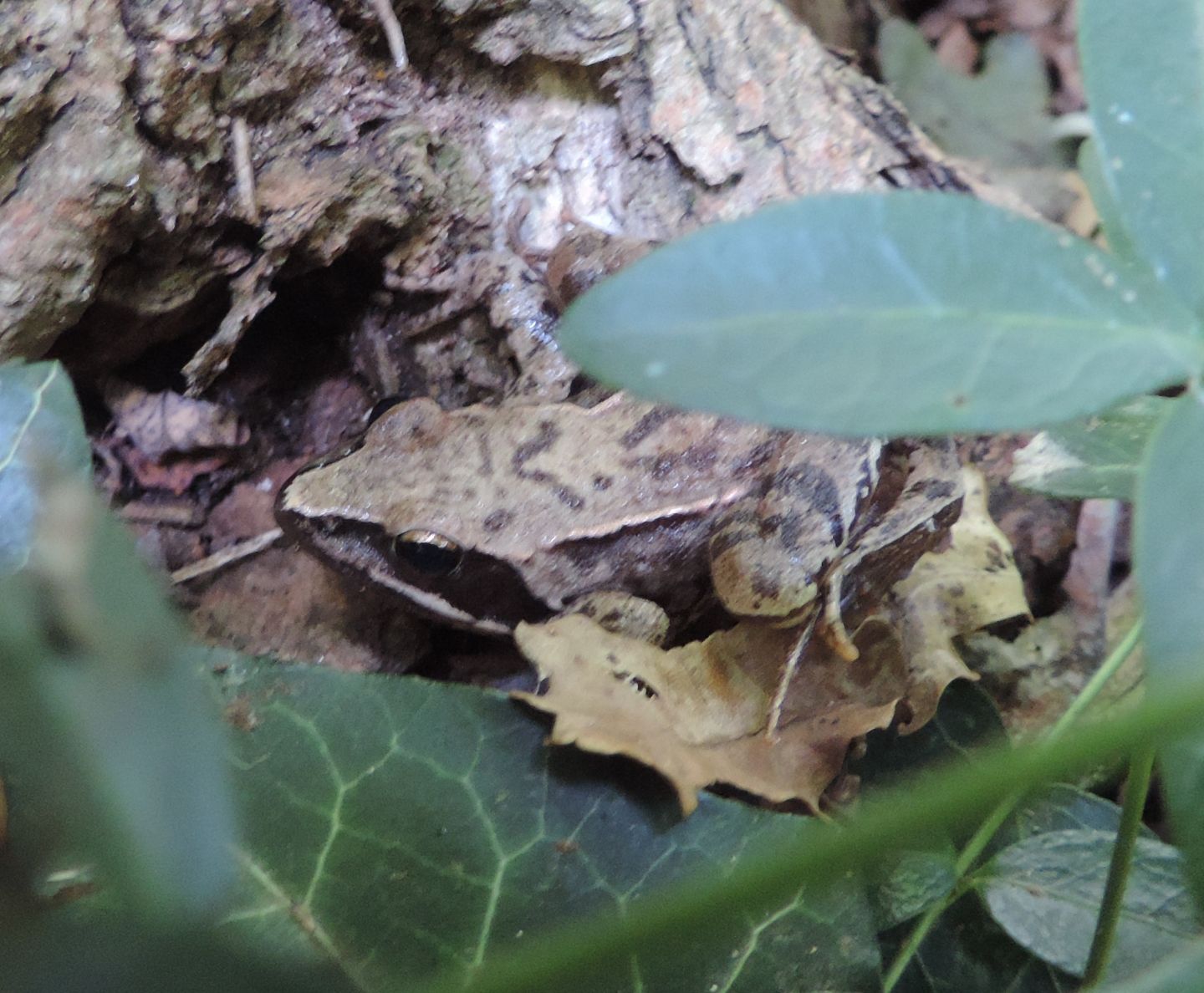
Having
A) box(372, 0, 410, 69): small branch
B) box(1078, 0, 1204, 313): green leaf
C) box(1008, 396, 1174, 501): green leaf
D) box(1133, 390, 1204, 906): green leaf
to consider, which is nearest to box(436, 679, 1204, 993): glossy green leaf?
box(1133, 390, 1204, 906): green leaf

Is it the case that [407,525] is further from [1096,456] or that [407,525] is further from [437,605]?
[1096,456]

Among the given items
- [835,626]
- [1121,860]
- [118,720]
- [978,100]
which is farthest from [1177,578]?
[978,100]

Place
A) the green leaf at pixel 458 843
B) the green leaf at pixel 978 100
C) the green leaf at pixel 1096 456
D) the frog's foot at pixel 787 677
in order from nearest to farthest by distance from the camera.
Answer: the green leaf at pixel 458 843 < the green leaf at pixel 1096 456 < the frog's foot at pixel 787 677 < the green leaf at pixel 978 100

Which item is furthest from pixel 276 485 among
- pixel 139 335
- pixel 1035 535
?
pixel 1035 535

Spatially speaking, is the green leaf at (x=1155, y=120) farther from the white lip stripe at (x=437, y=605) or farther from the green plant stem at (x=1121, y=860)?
the white lip stripe at (x=437, y=605)

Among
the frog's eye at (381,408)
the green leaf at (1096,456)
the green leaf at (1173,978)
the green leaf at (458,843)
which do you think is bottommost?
the green leaf at (458,843)

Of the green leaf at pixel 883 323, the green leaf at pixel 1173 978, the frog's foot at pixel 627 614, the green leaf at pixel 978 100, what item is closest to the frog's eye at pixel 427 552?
the frog's foot at pixel 627 614
